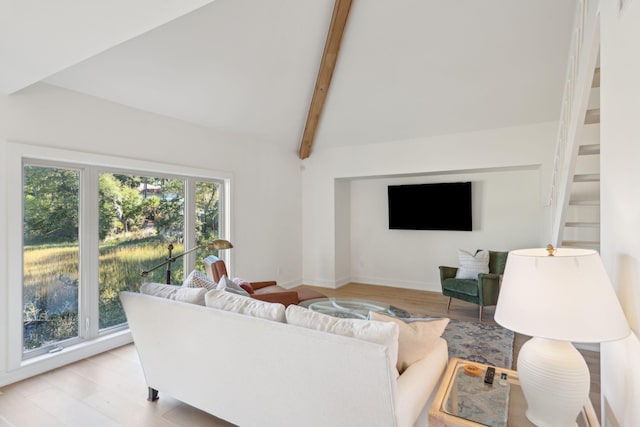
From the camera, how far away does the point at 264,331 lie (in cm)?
170

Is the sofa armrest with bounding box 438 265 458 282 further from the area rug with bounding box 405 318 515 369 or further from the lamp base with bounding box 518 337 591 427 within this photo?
the lamp base with bounding box 518 337 591 427

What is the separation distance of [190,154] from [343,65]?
2.39m

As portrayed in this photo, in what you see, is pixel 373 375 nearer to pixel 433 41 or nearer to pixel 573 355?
pixel 573 355

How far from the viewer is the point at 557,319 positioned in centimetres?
122

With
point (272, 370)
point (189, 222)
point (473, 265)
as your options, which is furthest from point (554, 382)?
point (189, 222)

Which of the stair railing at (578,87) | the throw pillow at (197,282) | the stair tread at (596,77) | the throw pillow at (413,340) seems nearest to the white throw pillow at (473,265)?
the stair railing at (578,87)

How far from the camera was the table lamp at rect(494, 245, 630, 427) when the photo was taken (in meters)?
1.19

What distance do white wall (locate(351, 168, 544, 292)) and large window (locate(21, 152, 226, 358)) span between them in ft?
11.3

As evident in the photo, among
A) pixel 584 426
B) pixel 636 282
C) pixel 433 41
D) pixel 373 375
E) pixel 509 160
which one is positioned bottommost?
pixel 584 426

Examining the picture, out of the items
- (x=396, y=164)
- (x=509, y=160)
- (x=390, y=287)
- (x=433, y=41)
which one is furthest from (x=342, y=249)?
(x=433, y=41)

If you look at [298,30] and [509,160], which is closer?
[298,30]

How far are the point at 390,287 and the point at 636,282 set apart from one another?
15.9ft

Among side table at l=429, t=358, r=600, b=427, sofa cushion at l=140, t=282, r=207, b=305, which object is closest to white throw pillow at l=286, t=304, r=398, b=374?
side table at l=429, t=358, r=600, b=427

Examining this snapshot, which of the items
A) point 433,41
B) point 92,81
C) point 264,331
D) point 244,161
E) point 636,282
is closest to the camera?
point 636,282
